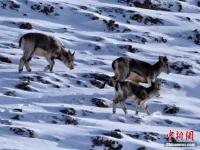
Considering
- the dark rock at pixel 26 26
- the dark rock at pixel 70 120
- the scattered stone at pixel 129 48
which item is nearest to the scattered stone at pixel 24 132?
the dark rock at pixel 70 120

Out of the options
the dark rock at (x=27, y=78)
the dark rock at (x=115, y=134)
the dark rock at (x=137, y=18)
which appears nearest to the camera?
the dark rock at (x=115, y=134)

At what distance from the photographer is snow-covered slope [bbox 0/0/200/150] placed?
19.4 meters

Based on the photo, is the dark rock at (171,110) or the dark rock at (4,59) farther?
the dark rock at (4,59)

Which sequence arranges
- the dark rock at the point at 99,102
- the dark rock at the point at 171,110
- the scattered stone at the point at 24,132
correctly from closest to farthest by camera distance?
1. the scattered stone at the point at 24,132
2. the dark rock at the point at 99,102
3. the dark rock at the point at 171,110

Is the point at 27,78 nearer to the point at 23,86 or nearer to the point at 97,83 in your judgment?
the point at 23,86

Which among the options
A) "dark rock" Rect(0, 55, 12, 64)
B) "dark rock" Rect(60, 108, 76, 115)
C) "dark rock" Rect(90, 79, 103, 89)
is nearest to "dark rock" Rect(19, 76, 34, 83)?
"dark rock" Rect(90, 79, 103, 89)

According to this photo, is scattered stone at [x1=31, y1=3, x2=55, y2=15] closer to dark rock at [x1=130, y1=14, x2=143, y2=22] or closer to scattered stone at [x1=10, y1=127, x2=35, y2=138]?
dark rock at [x1=130, y1=14, x2=143, y2=22]

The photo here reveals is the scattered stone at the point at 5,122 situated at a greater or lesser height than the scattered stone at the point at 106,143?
greater

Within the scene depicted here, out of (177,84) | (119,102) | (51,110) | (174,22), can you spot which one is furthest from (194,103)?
(174,22)

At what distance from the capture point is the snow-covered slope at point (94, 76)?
63.7 ft

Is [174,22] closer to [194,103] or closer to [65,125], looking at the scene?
[194,103]

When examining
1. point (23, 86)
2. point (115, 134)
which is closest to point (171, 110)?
point (115, 134)

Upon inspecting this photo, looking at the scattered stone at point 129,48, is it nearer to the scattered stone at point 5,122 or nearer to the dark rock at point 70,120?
the dark rock at point 70,120

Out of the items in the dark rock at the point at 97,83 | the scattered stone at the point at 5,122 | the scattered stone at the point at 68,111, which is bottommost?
the dark rock at the point at 97,83
